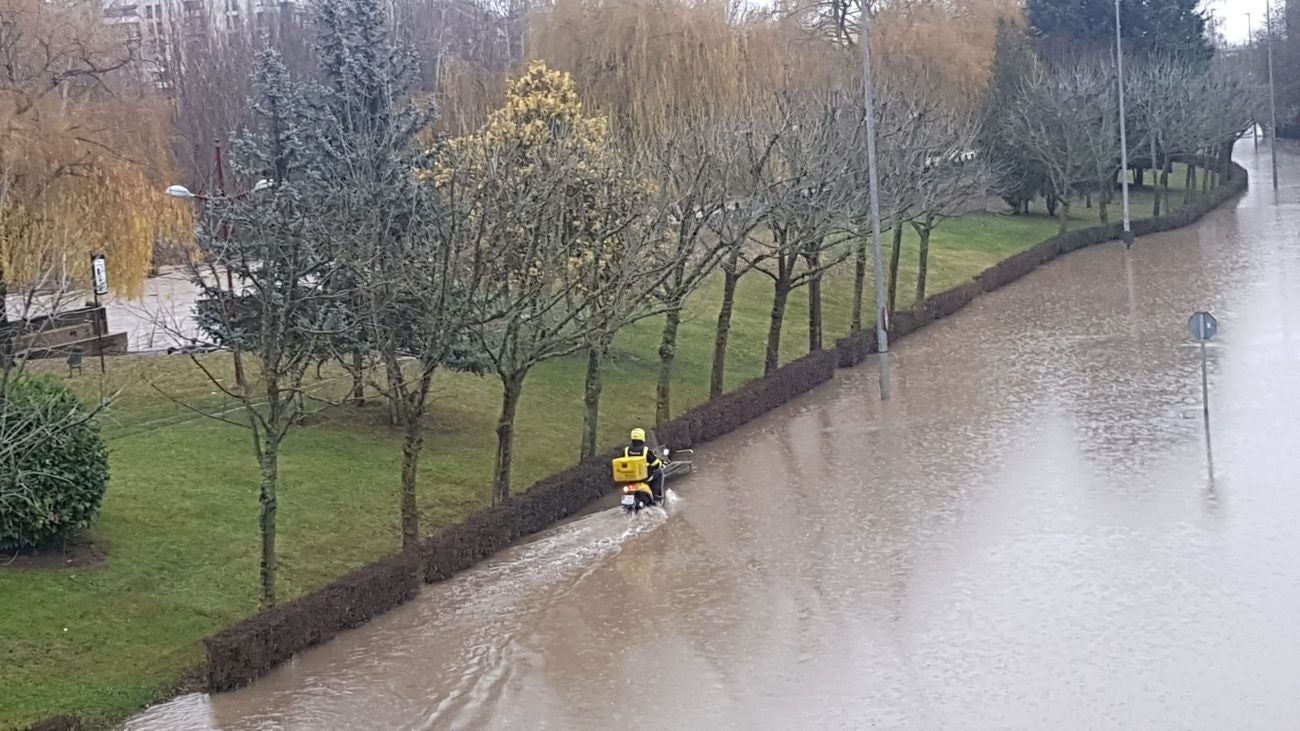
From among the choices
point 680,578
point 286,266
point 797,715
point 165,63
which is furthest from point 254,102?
point 165,63

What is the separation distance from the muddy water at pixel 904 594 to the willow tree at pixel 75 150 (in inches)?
354

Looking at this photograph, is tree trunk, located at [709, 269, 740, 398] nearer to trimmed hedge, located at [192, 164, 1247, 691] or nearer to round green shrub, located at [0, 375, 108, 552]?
trimmed hedge, located at [192, 164, 1247, 691]

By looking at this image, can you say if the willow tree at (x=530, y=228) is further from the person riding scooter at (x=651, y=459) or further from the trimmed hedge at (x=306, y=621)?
the trimmed hedge at (x=306, y=621)

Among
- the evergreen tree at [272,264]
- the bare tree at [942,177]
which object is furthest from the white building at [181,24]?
the evergreen tree at [272,264]

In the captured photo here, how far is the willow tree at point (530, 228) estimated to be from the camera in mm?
21391

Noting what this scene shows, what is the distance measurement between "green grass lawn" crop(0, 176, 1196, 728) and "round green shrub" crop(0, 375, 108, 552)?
56 cm

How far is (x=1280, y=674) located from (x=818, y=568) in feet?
20.7

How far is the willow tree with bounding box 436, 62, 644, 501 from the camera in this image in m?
21.4

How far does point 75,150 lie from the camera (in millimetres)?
23969

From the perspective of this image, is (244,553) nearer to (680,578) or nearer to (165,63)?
(680,578)

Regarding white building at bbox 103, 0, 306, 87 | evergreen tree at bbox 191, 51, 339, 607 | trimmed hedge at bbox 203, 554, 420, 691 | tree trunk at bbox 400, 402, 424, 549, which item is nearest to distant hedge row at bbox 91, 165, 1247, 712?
trimmed hedge at bbox 203, 554, 420, 691

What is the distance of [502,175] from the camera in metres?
21.2

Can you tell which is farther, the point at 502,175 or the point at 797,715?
the point at 502,175

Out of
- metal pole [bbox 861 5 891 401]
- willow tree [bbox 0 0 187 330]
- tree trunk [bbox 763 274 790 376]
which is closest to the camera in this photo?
willow tree [bbox 0 0 187 330]
